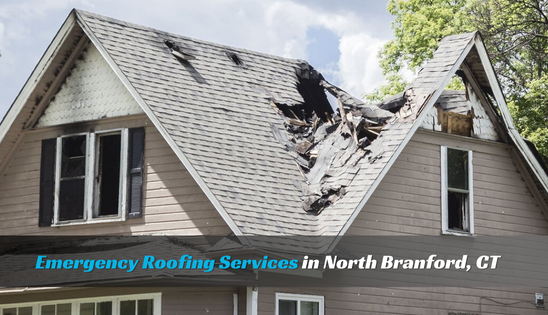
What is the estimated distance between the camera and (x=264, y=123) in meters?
17.9

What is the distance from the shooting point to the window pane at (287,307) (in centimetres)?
1518

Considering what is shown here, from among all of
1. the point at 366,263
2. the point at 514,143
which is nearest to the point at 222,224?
the point at 366,263

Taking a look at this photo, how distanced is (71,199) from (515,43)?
16487 mm

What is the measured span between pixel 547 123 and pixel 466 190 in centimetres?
1057

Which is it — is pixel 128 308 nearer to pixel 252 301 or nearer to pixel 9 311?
pixel 252 301

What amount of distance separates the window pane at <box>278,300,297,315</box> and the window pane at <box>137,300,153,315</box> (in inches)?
78.6

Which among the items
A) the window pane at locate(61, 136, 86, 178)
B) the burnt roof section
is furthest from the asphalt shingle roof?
the window pane at locate(61, 136, 86, 178)

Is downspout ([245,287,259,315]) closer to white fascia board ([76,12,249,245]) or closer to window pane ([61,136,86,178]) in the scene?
white fascia board ([76,12,249,245])

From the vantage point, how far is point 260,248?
14383 mm

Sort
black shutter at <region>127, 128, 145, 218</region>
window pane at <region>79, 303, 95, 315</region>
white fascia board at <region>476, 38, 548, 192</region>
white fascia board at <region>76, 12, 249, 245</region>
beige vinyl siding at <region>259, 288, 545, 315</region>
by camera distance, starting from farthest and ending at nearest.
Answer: white fascia board at <region>476, 38, 548, 192</region>, black shutter at <region>127, 128, 145, 218</region>, beige vinyl siding at <region>259, 288, 545, 315</region>, window pane at <region>79, 303, 95, 315</region>, white fascia board at <region>76, 12, 249, 245</region>

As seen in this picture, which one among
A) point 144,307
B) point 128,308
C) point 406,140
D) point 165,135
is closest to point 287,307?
point 144,307

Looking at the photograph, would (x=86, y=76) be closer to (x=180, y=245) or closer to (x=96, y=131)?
(x=96, y=131)

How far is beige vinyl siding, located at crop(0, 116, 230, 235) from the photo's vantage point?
15.5 meters

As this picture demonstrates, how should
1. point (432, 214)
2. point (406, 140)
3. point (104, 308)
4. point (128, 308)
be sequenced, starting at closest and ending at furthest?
point (128, 308)
point (104, 308)
point (406, 140)
point (432, 214)
